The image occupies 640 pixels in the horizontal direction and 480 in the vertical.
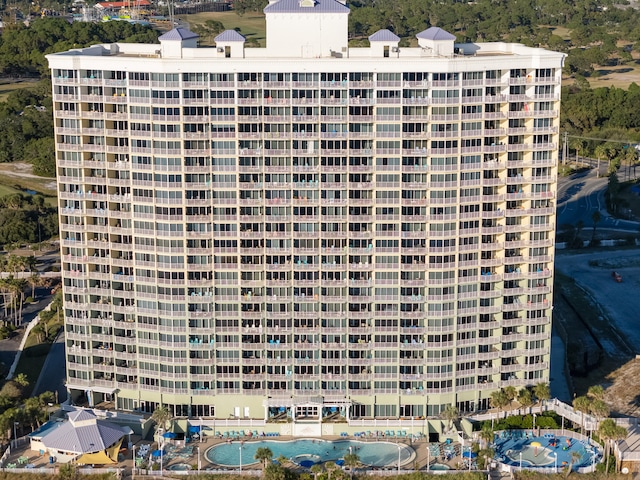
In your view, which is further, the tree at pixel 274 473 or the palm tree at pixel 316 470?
the palm tree at pixel 316 470

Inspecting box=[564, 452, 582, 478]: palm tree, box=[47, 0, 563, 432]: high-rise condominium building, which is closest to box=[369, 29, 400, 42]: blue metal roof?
box=[47, 0, 563, 432]: high-rise condominium building

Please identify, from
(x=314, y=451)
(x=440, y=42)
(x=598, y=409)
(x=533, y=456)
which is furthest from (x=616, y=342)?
(x=314, y=451)

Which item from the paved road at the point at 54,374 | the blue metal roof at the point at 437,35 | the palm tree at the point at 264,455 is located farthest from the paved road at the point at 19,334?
the blue metal roof at the point at 437,35

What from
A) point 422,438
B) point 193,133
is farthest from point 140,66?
point 422,438

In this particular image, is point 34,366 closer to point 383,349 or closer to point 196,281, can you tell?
point 196,281

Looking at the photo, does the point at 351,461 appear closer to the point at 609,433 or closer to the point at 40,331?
the point at 609,433

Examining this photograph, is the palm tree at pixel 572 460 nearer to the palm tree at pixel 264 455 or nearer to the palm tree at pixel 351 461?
the palm tree at pixel 351 461
